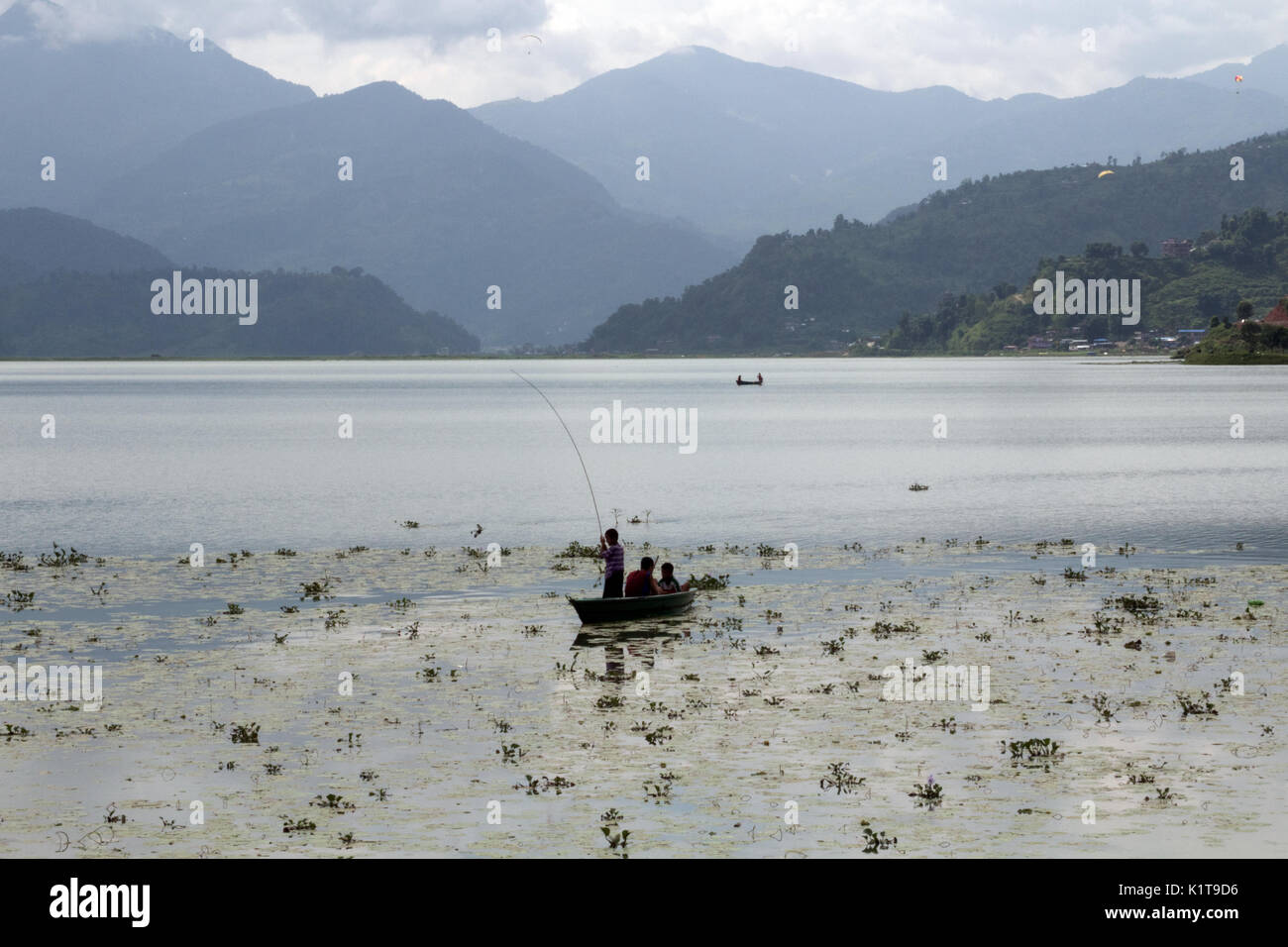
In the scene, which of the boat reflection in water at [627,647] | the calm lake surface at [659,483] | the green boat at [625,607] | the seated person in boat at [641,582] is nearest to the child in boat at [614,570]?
the seated person in boat at [641,582]

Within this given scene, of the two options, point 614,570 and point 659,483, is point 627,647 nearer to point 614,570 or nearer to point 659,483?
point 614,570

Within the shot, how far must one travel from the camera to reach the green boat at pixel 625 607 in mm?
35875

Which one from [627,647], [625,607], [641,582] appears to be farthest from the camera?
[641,582]

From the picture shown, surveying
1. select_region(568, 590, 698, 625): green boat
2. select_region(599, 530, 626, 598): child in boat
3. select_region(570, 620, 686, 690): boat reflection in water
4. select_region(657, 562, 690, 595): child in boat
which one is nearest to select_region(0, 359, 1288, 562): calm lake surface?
select_region(657, 562, 690, 595): child in boat

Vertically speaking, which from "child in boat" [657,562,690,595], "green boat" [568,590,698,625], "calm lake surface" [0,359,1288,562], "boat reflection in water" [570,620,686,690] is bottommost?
"boat reflection in water" [570,620,686,690]

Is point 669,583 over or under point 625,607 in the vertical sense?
over

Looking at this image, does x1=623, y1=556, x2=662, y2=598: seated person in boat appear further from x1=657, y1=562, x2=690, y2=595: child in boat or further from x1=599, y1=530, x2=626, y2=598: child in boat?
x1=657, y1=562, x2=690, y2=595: child in boat

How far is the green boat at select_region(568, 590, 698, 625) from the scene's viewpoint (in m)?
35.9

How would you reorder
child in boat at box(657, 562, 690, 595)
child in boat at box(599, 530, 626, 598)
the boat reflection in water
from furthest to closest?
child in boat at box(657, 562, 690, 595) < child in boat at box(599, 530, 626, 598) < the boat reflection in water

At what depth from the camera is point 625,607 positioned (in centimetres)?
3628

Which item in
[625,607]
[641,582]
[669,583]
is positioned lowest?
[625,607]

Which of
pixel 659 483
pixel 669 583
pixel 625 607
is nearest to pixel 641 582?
pixel 625 607
